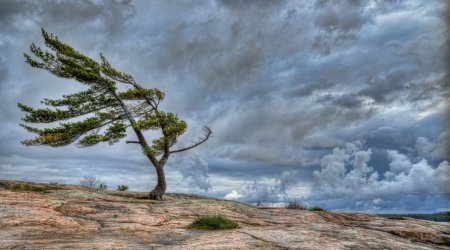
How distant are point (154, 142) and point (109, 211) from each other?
1001 cm

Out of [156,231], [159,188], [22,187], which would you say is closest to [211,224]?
[156,231]

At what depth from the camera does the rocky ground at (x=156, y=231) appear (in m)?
8.34

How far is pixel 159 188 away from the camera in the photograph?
76.8 ft

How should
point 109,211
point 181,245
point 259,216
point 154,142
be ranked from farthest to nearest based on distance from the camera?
point 154,142 < point 259,216 < point 109,211 < point 181,245

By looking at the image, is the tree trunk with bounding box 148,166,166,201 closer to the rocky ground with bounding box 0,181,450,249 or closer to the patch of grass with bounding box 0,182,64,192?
the patch of grass with bounding box 0,182,64,192

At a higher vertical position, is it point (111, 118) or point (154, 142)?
point (111, 118)

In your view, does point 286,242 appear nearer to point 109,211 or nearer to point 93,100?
point 109,211

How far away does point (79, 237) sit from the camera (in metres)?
9.06

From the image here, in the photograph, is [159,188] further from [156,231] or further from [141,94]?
[156,231]

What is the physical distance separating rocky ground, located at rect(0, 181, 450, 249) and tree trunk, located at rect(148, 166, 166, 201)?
7011 millimetres

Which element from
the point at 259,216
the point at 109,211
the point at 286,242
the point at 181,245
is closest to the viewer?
the point at 181,245

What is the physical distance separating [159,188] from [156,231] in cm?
1309

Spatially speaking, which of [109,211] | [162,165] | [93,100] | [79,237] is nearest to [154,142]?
[162,165]

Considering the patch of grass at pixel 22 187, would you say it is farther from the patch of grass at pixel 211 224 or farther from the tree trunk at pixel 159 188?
the patch of grass at pixel 211 224
